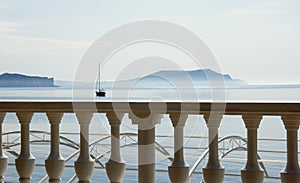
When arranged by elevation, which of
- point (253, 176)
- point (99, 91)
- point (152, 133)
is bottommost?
point (253, 176)

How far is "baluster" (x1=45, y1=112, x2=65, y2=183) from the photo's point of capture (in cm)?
190

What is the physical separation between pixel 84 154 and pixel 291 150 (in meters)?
0.77

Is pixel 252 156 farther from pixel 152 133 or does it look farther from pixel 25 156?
pixel 25 156

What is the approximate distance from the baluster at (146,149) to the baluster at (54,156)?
0.32 meters


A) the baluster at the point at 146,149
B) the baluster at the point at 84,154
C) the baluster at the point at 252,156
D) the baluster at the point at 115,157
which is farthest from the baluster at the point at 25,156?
the baluster at the point at 252,156

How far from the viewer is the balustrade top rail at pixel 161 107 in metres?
1.58

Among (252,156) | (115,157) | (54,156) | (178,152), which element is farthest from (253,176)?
(54,156)

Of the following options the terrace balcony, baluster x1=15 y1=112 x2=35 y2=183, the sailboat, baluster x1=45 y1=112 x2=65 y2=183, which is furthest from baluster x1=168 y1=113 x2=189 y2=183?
baluster x1=15 y1=112 x2=35 y2=183

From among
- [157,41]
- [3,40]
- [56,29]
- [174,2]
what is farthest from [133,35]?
[56,29]

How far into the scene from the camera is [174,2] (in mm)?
12852

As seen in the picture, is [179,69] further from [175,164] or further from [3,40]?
[3,40]

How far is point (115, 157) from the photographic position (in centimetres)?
184

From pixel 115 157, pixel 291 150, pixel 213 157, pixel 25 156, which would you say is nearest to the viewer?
pixel 291 150

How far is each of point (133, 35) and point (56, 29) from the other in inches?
638
